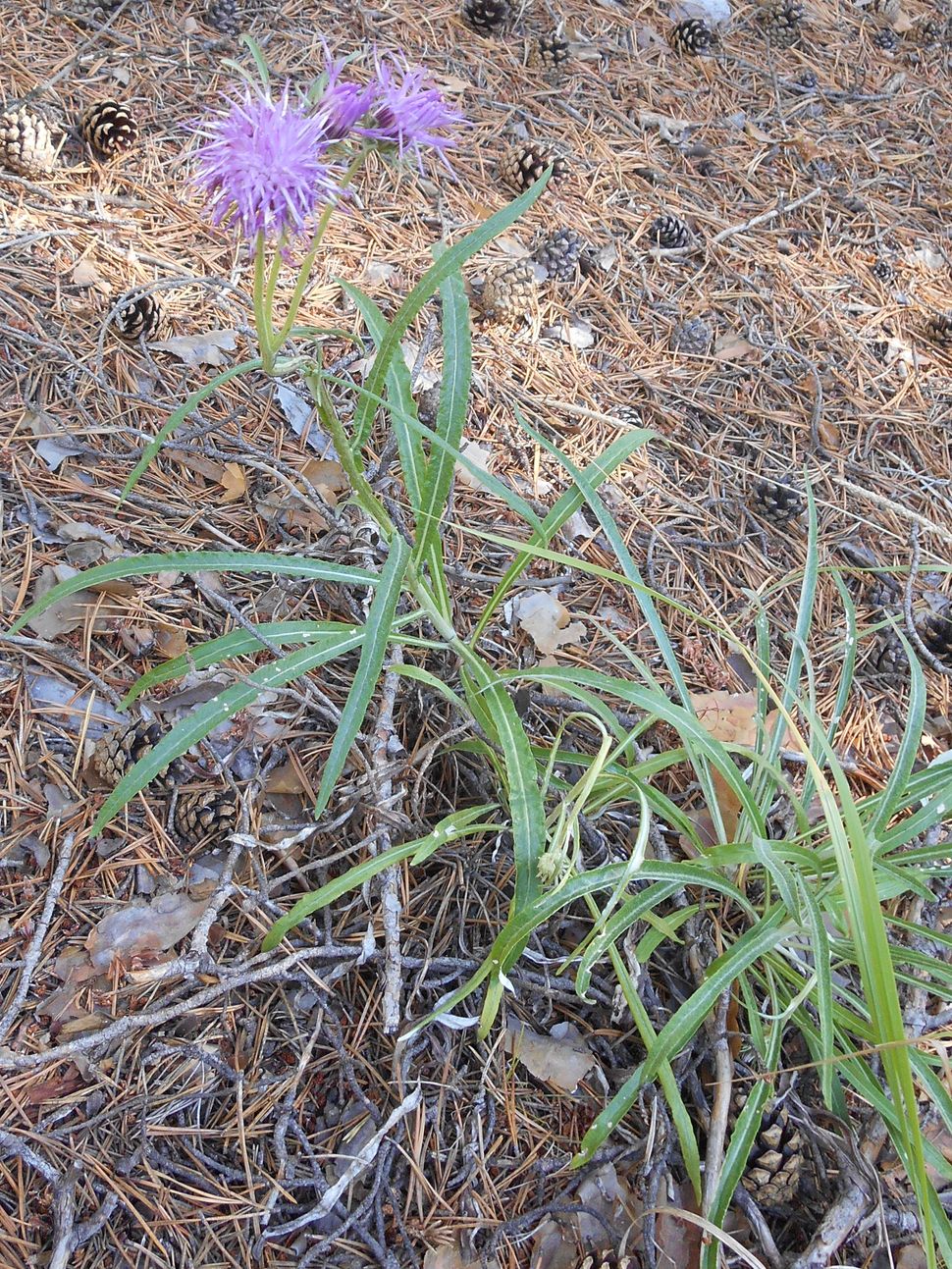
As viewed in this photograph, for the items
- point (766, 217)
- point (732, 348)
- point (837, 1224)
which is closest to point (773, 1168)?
point (837, 1224)

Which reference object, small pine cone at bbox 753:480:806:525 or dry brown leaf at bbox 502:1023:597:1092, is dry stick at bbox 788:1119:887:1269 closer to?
dry brown leaf at bbox 502:1023:597:1092

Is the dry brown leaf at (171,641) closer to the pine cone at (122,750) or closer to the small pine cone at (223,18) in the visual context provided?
the pine cone at (122,750)

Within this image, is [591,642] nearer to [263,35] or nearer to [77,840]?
[77,840]

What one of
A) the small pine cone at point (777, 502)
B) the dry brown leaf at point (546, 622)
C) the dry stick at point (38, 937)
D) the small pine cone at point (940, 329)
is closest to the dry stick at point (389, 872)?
the dry brown leaf at point (546, 622)

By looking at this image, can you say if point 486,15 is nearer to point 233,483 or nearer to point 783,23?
point 783,23

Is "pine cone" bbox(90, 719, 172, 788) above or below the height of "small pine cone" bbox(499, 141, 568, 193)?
below

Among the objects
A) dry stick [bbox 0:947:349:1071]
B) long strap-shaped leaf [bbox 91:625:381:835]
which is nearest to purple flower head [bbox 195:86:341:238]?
long strap-shaped leaf [bbox 91:625:381:835]

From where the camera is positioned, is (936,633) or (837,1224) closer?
→ (837,1224)
